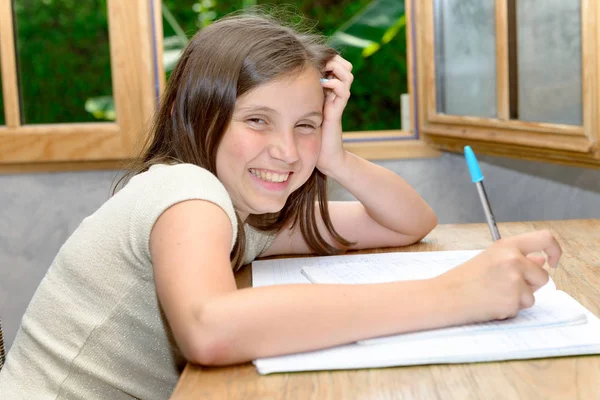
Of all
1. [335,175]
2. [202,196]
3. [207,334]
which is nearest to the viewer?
[207,334]

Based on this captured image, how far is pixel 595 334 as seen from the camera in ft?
2.43

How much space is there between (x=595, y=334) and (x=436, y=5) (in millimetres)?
1578

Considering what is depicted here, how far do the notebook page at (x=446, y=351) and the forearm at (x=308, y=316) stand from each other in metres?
0.02

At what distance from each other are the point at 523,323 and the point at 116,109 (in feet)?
5.27

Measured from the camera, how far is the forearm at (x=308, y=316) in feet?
2.32

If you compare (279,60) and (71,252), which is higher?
(279,60)

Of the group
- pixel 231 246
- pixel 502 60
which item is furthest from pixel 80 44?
pixel 231 246

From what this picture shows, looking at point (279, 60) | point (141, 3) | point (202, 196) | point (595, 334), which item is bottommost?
point (595, 334)

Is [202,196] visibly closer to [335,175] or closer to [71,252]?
[71,252]

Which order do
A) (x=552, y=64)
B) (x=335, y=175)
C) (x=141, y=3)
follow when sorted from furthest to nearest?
(x=141, y=3) → (x=552, y=64) → (x=335, y=175)

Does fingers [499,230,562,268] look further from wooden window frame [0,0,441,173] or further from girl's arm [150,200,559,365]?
wooden window frame [0,0,441,173]

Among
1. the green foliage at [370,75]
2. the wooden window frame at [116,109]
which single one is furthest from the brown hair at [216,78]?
the green foliage at [370,75]

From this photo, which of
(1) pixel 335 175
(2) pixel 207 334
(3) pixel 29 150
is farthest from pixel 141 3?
(2) pixel 207 334

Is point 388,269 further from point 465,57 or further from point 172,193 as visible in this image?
point 465,57
